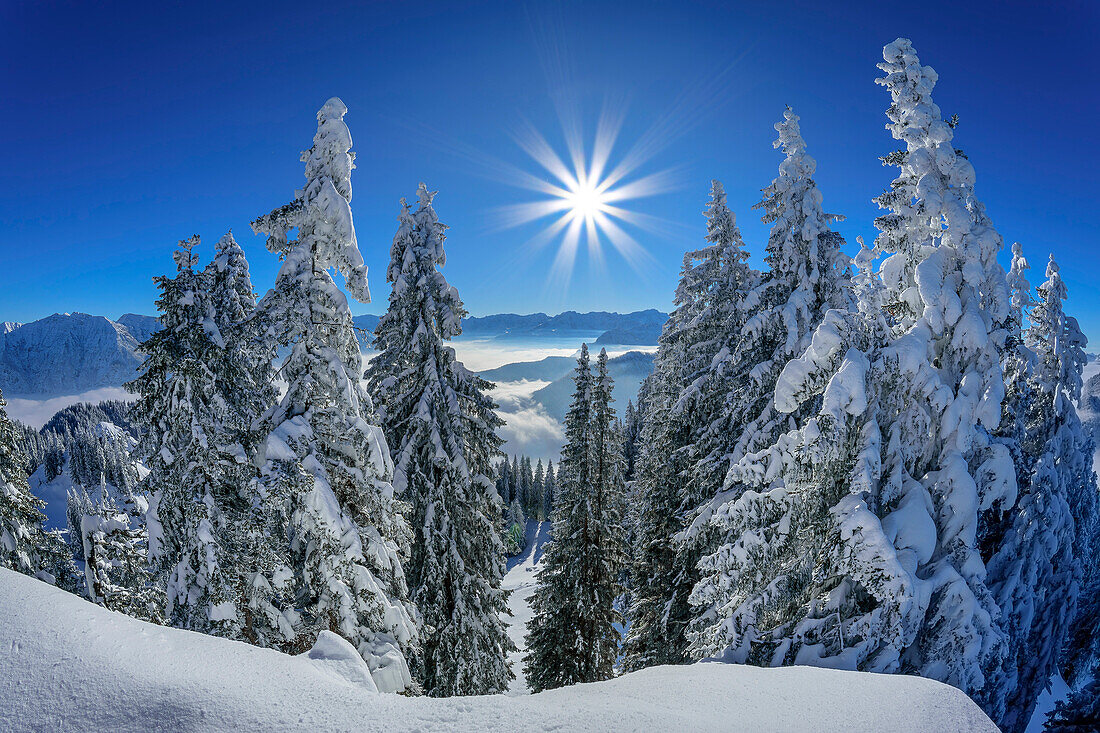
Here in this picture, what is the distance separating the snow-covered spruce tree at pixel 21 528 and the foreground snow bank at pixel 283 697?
10138mm

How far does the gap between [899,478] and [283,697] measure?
743 centimetres

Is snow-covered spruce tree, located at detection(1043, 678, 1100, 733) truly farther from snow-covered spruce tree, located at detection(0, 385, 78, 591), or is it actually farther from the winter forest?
snow-covered spruce tree, located at detection(0, 385, 78, 591)

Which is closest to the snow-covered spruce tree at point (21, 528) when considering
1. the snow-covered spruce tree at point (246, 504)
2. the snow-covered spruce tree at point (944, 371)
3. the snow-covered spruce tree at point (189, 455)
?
the snow-covered spruce tree at point (189, 455)

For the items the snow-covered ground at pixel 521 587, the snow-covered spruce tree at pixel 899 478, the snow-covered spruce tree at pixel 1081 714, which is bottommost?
the snow-covered ground at pixel 521 587

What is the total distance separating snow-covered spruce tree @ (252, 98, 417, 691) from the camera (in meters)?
8.13

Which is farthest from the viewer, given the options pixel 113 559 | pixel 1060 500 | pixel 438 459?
pixel 1060 500

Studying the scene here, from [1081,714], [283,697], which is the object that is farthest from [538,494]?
[283,697]

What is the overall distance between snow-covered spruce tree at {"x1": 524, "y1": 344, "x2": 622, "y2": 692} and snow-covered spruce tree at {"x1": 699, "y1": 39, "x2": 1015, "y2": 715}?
511 inches

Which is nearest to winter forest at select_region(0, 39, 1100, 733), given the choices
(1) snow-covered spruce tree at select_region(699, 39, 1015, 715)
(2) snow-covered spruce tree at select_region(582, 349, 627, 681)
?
(1) snow-covered spruce tree at select_region(699, 39, 1015, 715)

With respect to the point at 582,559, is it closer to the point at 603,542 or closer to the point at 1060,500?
the point at 603,542

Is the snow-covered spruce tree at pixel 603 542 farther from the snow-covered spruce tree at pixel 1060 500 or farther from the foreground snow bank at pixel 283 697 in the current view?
the foreground snow bank at pixel 283 697

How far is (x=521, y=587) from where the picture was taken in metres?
49.1

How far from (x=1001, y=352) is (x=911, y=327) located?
184cm

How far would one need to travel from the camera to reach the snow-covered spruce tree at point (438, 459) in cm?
1271
